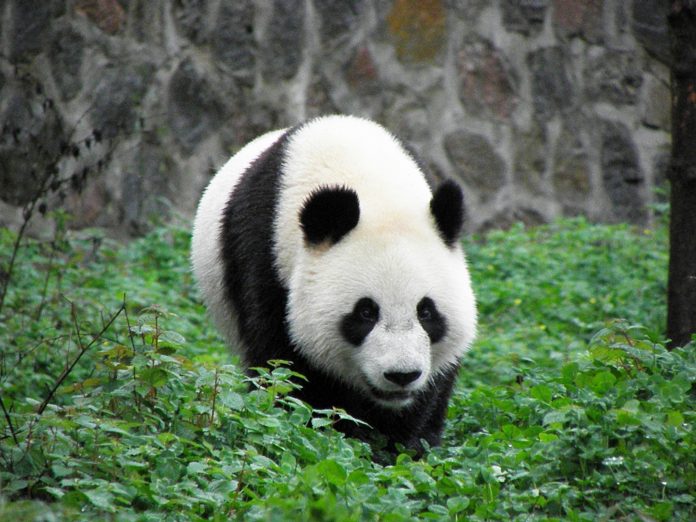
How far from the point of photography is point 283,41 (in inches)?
332

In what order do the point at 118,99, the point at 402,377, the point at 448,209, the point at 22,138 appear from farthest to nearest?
1. the point at 118,99
2. the point at 22,138
3. the point at 448,209
4. the point at 402,377

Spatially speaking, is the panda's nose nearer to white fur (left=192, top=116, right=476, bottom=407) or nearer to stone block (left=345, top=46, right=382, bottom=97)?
white fur (left=192, top=116, right=476, bottom=407)

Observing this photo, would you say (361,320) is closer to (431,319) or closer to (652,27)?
(431,319)

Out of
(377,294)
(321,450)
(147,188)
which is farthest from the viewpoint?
(147,188)

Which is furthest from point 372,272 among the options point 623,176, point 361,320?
point 623,176

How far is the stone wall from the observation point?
25.3 ft

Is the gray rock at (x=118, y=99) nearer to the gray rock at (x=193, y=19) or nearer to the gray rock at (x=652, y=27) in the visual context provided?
the gray rock at (x=193, y=19)

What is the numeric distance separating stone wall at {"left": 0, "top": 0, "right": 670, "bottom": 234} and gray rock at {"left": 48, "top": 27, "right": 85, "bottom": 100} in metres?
0.01

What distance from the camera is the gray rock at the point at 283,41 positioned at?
27.5 ft

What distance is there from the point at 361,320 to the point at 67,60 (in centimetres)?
452

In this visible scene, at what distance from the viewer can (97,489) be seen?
9.61ft

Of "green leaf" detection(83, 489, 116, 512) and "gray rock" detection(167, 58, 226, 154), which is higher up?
"gray rock" detection(167, 58, 226, 154)

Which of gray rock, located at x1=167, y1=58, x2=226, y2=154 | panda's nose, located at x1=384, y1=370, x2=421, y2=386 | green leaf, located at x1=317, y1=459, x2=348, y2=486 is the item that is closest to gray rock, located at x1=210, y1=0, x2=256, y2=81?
gray rock, located at x1=167, y1=58, x2=226, y2=154

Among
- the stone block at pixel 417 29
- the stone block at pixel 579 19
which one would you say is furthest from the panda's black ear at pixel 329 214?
the stone block at pixel 579 19
